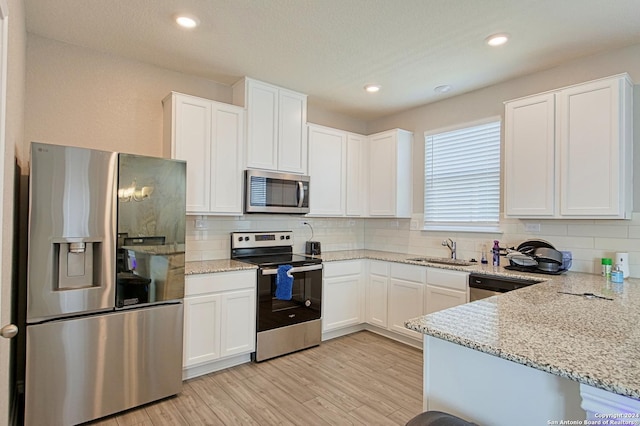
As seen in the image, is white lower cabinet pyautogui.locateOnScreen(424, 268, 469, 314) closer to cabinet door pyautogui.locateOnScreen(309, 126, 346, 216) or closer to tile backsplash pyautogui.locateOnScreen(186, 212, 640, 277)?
tile backsplash pyautogui.locateOnScreen(186, 212, 640, 277)

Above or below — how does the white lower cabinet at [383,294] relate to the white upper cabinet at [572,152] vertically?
below

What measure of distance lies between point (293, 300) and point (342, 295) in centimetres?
65

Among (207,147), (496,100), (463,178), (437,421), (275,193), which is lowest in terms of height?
(437,421)

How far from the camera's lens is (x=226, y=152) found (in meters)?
3.19

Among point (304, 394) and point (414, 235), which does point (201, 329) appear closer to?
point (304, 394)

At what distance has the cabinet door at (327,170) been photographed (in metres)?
3.89

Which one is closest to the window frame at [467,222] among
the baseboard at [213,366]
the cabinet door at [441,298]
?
the cabinet door at [441,298]

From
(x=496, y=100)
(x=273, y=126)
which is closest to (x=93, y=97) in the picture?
(x=273, y=126)

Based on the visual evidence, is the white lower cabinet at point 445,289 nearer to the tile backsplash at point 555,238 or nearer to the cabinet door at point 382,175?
the tile backsplash at point 555,238

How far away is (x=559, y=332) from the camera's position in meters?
1.30

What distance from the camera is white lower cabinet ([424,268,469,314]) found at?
3068mm

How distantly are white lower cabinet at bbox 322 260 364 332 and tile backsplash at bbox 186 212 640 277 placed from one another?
24.3 inches

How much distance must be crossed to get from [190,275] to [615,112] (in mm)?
3390

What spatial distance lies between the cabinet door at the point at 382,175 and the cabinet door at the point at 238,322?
1938 mm
